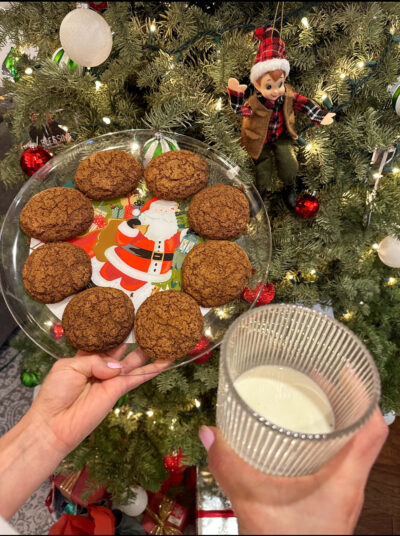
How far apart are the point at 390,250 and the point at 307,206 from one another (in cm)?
32

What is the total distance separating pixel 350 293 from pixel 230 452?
0.76 metres

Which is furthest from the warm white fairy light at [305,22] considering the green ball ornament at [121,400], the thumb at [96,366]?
the green ball ornament at [121,400]

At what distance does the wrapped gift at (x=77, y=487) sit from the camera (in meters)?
1.27

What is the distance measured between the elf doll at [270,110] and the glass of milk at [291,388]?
0.49 m

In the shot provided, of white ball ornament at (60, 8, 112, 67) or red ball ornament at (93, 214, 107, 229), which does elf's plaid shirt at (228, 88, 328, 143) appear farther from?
red ball ornament at (93, 214, 107, 229)

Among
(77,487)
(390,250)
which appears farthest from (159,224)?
(77,487)

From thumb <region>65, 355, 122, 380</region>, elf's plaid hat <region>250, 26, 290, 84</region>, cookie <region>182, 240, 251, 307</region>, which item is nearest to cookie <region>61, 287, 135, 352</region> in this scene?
thumb <region>65, 355, 122, 380</region>

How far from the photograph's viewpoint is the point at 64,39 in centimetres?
81

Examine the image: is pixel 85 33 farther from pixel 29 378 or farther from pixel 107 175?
pixel 29 378

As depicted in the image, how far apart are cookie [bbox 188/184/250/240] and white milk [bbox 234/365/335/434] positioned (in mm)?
460

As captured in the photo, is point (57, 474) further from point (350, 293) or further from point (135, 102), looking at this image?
point (135, 102)

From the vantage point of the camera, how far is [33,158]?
110 centimetres

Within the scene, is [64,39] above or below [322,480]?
above

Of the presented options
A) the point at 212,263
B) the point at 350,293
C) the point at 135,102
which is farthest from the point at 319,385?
the point at 135,102
